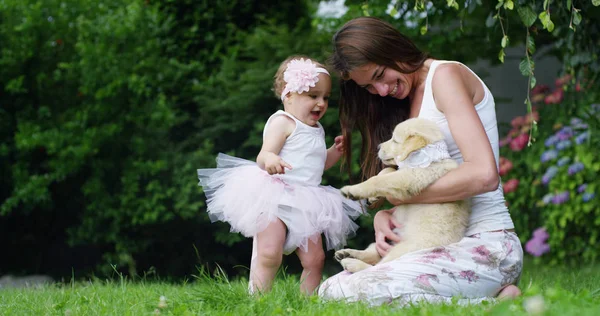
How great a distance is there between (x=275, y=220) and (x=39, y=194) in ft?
13.6

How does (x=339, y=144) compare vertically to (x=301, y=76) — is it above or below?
below

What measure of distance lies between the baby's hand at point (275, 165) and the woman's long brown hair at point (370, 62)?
1.88 ft

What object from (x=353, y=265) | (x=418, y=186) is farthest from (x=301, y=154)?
(x=418, y=186)

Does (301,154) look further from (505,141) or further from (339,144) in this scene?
(505,141)

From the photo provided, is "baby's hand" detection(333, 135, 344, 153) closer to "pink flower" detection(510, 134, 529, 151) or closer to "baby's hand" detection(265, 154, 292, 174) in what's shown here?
"baby's hand" detection(265, 154, 292, 174)

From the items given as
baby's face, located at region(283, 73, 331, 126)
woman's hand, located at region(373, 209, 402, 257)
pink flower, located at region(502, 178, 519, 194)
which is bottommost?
pink flower, located at region(502, 178, 519, 194)

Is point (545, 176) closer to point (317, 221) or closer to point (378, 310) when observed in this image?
point (317, 221)

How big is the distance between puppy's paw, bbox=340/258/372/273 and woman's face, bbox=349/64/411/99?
2.74ft

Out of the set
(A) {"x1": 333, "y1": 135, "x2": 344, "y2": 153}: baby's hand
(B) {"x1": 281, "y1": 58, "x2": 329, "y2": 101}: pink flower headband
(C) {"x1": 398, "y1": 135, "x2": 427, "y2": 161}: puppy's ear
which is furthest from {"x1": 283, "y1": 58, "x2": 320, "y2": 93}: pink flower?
(C) {"x1": 398, "y1": 135, "x2": 427, "y2": 161}: puppy's ear

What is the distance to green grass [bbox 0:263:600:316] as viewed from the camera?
262 cm

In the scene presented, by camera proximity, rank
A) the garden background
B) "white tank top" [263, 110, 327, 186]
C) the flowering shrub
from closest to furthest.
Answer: "white tank top" [263, 110, 327, 186] < the flowering shrub < the garden background

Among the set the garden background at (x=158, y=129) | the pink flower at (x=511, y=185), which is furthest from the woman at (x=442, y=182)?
the pink flower at (x=511, y=185)

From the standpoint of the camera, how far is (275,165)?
3.42 m

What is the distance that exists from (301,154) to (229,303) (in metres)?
0.92
